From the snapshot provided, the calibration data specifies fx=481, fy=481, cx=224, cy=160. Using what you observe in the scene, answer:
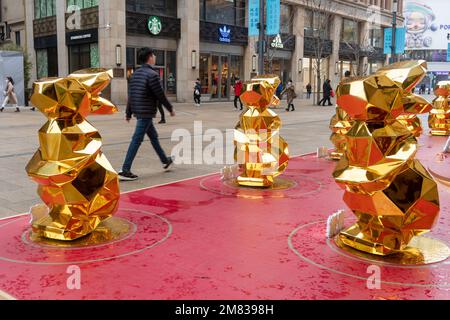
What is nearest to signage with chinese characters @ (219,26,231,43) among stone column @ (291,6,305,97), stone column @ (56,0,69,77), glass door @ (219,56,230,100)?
glass door @ (219,56,230,100)

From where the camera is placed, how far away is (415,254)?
4141 mm

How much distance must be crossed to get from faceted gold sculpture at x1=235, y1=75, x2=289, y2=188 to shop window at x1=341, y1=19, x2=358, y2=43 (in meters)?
38.8

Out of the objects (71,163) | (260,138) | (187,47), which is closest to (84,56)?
(187,47)

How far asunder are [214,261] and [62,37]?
2712 centimetres

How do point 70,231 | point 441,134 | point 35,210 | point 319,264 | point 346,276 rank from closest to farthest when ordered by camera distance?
point 346,276 → point 319,264 → point 70,231 → point 35,210 → point 441,134

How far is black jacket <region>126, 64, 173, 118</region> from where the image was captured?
7.30 meters

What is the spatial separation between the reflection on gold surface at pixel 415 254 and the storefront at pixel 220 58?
2642 cm

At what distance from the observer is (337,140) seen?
8.65 m

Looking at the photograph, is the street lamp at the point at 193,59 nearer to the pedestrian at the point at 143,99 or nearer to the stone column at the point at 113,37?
the stone column at the point at 113,37

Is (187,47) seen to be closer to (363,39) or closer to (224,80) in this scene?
(224,80)
